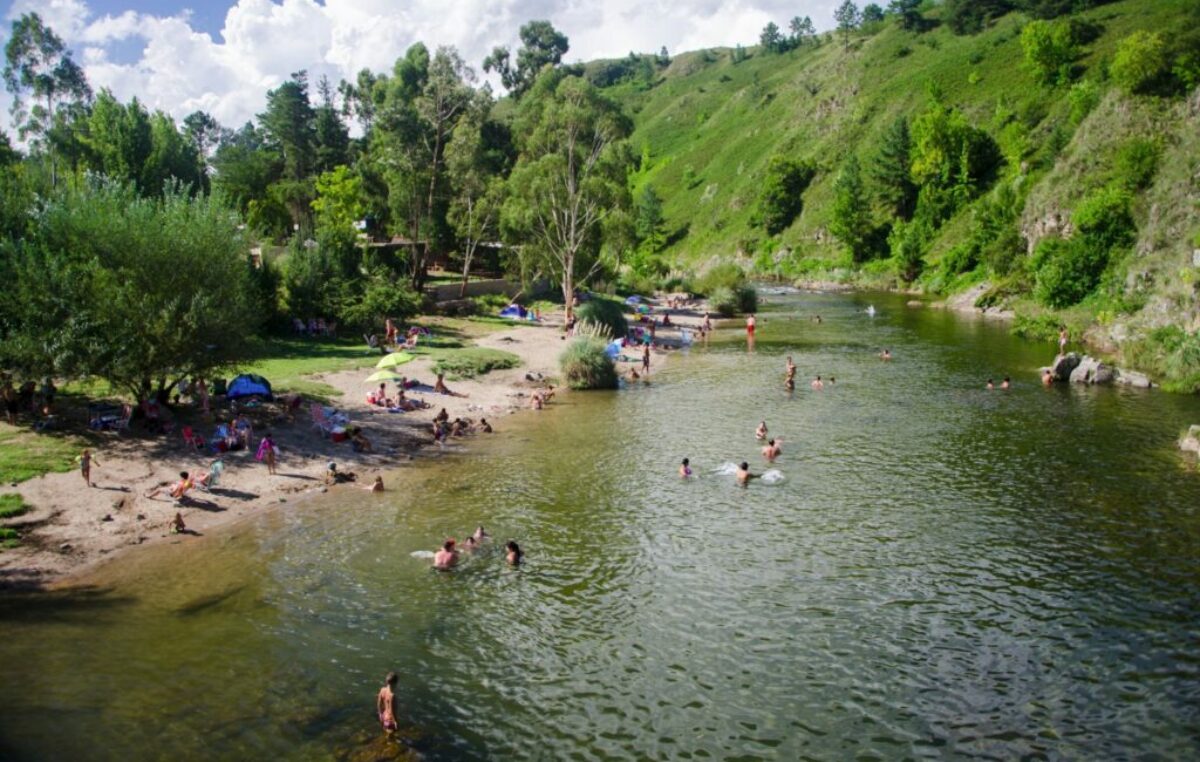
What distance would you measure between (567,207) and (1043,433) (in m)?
42.7

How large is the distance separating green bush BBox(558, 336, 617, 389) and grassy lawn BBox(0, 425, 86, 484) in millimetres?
25598

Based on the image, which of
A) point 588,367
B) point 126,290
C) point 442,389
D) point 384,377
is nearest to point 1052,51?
point 588,367

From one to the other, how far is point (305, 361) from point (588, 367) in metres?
16.4

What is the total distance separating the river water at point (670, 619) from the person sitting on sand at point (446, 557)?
44cm

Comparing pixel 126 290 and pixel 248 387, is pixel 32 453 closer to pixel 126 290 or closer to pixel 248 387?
pixel 126 290

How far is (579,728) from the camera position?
15.2 m

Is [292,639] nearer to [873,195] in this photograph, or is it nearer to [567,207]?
[567,207]

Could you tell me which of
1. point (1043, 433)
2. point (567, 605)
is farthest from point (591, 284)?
point (567, 605)

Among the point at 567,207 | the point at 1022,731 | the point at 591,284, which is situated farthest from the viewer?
the point at 591,284

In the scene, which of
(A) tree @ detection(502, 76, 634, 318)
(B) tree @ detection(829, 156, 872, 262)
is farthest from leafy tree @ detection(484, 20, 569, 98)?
(B) tree @ detection(829, 156, 872, 262)

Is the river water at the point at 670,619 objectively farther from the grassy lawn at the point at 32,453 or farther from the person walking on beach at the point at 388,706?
the grassy lawn at the point at 32,453

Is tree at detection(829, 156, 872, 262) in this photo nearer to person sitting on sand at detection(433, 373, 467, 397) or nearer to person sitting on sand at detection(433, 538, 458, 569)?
person sitting on sand at detection(433, 373, 467, 397)

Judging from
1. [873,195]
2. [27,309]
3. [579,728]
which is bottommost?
[579,728]

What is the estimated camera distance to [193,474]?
2767cm
